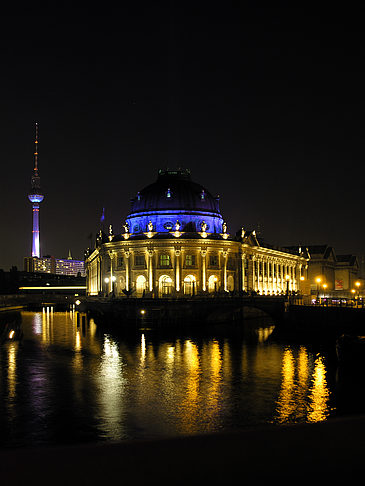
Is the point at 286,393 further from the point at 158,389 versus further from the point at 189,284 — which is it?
the point at 189,284

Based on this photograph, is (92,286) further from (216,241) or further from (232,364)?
(232,364)

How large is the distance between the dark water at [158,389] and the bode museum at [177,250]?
5495 cm

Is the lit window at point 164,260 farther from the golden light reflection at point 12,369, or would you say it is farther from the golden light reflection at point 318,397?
the golden light reflection at point 318,397

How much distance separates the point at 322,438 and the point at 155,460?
441 centimetres

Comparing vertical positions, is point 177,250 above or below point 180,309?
above

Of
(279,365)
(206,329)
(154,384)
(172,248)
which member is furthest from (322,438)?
(172,248)

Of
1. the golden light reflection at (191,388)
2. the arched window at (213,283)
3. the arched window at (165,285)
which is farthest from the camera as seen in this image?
the arched window at (213,283)

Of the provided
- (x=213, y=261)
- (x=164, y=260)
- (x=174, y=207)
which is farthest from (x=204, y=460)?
(x=174, y=207)

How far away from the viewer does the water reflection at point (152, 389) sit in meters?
33.0

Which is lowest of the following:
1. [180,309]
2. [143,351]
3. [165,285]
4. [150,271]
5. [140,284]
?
[143,351]

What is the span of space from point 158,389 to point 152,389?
1.58 ft

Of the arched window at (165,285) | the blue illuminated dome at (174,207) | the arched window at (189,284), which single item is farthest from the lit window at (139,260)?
the arched window at (189,284)

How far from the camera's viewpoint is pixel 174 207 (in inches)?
5620

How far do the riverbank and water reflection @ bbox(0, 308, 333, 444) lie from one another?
56.2 feet
